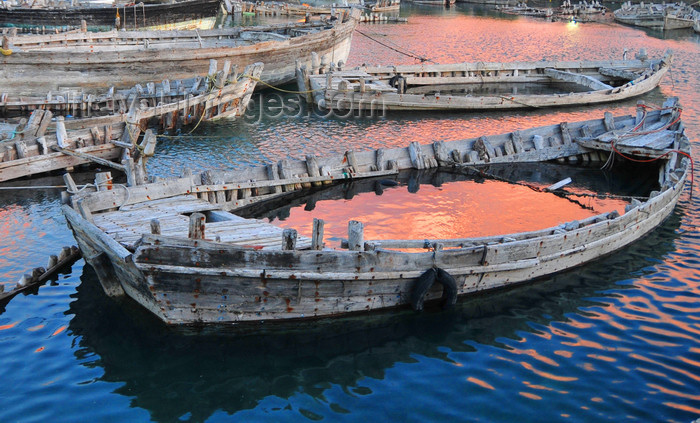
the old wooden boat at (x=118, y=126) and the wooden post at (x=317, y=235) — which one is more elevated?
the old wooden boat at (x=118, y=126)

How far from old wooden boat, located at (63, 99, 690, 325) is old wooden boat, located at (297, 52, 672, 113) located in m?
12.6

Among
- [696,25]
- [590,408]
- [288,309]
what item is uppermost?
[696,25]

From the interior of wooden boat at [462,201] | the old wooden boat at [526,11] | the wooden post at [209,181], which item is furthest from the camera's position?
the old wooden boat at [526,11]

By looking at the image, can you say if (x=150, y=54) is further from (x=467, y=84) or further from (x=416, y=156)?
(x=467, y=84)

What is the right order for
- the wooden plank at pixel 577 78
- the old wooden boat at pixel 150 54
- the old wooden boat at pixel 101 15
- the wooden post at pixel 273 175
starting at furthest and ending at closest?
1. the old wooden boat at pixel 101 15
2. the wooden plank at pixel 577 78
3. the old wooden boat at pixel 150 54
4. the wooden post at pixel 273 175

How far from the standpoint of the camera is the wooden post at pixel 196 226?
11.7 metres

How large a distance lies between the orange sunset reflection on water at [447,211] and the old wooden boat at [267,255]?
1790mm

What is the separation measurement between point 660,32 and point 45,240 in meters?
70.5

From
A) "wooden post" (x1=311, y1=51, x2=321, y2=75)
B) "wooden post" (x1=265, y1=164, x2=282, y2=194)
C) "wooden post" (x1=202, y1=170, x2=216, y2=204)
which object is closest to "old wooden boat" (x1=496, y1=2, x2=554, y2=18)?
"wooden post" (x1=311, y1=51, x2=321, y2=75)

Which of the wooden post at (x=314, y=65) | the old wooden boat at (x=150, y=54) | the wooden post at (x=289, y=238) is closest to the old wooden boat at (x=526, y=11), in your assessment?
the old wooden boat at (x=150, y=54)

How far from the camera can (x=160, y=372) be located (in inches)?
444

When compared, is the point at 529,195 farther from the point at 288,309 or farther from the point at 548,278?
the point at 288,309

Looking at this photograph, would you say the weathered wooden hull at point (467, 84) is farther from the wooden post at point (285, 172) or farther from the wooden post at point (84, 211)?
the wooden post at point (84, 211)

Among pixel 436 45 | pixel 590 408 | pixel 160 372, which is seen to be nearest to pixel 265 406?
pixel 160 372
